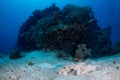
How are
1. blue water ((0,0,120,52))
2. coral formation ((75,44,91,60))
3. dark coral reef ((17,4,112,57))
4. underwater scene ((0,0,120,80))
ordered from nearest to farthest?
1. underwater scene ((0,0,120,80))
2. coral formation ((75,44,91,60))
3. dark coral reef ((17,4,112,57))
4. blue water ((0,0,120,52))

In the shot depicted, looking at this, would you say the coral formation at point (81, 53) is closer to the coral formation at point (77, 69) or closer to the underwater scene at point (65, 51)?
the underwater scene at point (65, 51)

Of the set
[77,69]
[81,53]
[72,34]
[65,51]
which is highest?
[72,34]

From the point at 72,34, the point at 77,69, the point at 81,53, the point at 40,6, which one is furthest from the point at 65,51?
the point at 40,6

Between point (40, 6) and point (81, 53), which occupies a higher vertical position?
point (40, 6)

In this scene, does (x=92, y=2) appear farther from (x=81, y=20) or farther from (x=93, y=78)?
(x=93, y=78)

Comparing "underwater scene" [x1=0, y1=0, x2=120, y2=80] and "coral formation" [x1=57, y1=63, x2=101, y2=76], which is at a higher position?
"underwater scene" [x1=0, y1=0, x2=120, y2=80]

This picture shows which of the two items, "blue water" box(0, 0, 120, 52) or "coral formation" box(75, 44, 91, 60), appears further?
"blue water" box(0, 0, 120, 52)

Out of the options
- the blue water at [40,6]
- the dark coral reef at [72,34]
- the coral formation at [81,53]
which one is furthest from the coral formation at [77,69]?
the blue water at [40,6]

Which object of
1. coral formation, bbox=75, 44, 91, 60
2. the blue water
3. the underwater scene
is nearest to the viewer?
the underwater scene

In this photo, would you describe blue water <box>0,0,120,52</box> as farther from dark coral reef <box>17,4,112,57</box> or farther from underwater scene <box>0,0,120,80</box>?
underwater scene <box>0,0,120,80</box>

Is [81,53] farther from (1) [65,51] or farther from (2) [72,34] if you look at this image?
(2) [72,34]

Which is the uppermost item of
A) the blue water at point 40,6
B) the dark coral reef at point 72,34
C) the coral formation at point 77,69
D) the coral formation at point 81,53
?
the blue water at point 40,6

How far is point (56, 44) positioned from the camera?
12180 millimetres

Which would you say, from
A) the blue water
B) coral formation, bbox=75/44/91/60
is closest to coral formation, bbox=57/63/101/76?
coral formation, bbox=75/44/91/60
